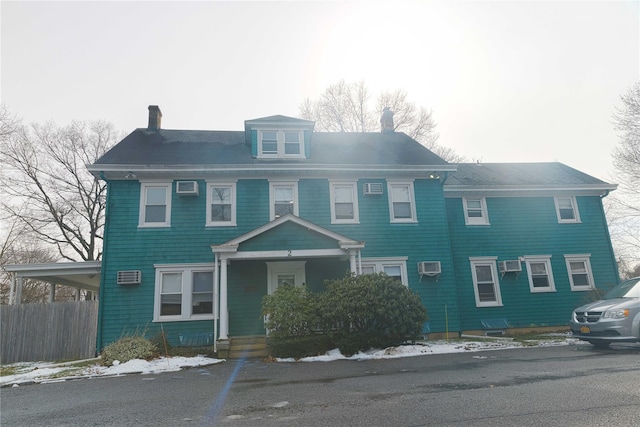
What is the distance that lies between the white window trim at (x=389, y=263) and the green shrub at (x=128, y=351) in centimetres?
690

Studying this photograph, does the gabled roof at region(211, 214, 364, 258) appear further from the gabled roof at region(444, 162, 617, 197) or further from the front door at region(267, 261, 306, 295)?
the gabled roof at region(444, 162, 617, 197)

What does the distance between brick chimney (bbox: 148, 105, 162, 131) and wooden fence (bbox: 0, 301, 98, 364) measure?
7.38 m

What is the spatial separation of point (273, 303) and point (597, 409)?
733cm

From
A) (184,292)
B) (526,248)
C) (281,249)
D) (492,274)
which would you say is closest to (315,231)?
(281,249)

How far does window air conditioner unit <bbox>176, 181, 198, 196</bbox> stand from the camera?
1279cm

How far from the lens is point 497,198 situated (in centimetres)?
1534

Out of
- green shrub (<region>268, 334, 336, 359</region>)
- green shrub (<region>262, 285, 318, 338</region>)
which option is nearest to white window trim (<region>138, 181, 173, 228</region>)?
green shrub (<region>262, 285, 318, 338</region>)

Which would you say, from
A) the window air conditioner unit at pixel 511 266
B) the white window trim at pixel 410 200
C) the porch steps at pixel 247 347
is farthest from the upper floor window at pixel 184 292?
the window air conditioner unit at pixel 511 266

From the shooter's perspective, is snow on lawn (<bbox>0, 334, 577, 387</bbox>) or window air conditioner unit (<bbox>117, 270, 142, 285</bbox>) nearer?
snow on lawn (<bbox>0, 334, 577, 387</bbox>)

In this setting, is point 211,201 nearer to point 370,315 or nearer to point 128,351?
point 128,351

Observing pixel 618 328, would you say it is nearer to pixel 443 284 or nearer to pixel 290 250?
pixel 443 284

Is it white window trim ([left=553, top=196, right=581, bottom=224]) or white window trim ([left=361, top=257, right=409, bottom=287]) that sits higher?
white window trim ([left=553, top=196, right=581, bottom=224])

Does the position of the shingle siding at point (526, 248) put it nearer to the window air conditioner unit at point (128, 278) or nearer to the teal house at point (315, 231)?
the teal house at point (315, 231)

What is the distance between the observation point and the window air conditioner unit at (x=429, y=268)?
13.3m
